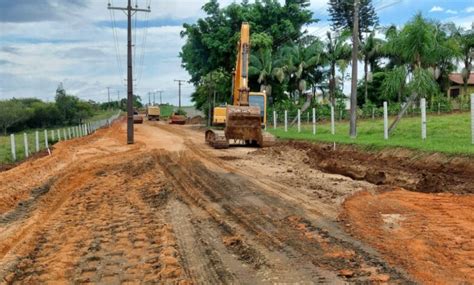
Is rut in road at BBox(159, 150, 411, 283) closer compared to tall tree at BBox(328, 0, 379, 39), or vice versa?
rut in road at BBox(159, 150, 411, 283)

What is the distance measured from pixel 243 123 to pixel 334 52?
27254 millimetres

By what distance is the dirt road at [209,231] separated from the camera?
5883mm

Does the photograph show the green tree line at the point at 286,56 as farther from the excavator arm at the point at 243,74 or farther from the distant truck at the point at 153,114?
the distant truck at the point at 153,114

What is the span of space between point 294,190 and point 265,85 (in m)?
40.2

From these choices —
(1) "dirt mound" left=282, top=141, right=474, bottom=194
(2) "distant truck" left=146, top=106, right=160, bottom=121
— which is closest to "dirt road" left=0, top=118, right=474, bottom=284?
(1) "dirt mound" left=282, top=141, right=474, bottom=194

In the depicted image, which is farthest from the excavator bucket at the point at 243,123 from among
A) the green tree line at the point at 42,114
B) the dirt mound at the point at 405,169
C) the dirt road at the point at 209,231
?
the green tree line at the point at 42,114

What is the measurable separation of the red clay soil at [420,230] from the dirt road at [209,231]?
0.03 meters

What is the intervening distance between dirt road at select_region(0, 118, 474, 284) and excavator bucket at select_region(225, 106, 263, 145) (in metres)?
9.83

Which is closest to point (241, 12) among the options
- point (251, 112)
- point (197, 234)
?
point (251, 112)

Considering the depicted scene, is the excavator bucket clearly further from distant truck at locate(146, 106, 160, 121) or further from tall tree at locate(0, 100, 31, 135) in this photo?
distant truck at locate(146, 106, 160, 121)

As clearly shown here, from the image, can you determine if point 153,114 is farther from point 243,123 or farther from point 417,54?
point 417,54

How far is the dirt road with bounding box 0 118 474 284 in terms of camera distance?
19.3 ft

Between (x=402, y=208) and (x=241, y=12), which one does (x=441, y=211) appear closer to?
(x=402, y=208)

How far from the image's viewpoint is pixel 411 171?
565 inches
